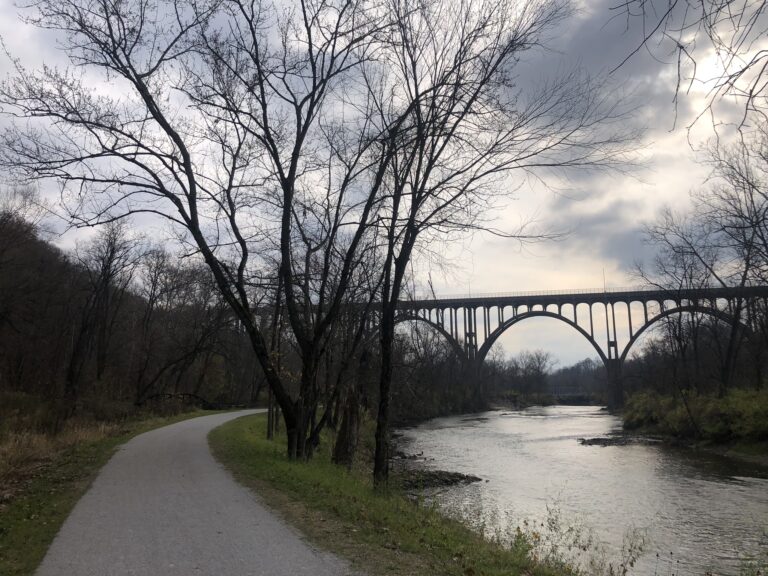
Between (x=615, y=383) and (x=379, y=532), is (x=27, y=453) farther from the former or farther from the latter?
(x=615, y=383)

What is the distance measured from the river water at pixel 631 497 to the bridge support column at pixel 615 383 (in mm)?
44700

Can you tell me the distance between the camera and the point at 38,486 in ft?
29.1

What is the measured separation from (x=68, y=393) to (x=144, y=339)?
11.7 metres


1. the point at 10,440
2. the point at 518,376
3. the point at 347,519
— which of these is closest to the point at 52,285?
the point at 10,440

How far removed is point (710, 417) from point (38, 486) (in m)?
29.9

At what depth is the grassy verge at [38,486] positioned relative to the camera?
5480 mm

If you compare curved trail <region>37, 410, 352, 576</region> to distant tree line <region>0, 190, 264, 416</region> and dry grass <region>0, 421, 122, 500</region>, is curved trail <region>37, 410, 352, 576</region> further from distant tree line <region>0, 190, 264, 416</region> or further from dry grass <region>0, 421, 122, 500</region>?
distant tree line <region>0, 190, 264, 416</region>

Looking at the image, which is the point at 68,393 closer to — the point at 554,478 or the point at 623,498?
the point at 554,478

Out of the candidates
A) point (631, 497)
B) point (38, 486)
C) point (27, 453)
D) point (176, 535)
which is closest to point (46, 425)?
point (27, 453)

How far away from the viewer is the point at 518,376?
112312 millimetres

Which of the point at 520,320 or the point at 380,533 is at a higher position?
the point at 520,320

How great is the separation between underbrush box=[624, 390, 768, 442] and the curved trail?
23.8 metres

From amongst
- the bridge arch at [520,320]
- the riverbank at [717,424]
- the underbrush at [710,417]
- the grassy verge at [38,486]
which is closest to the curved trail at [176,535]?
the grassy verge at [38,486]

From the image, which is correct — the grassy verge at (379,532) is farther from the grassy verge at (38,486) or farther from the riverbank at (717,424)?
the riverbank at (717,424)
